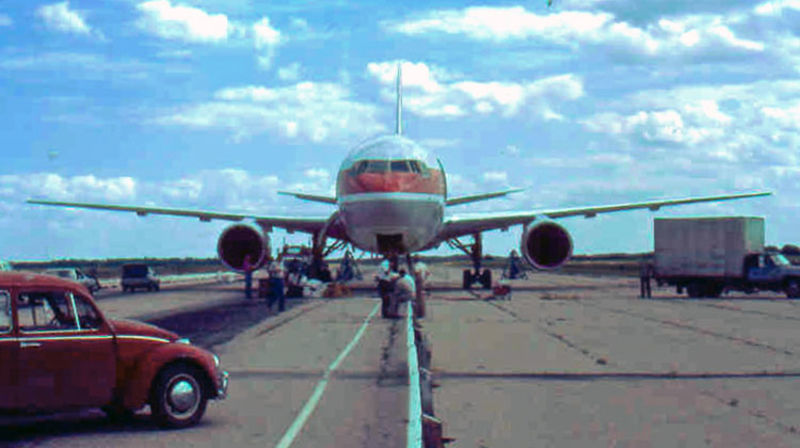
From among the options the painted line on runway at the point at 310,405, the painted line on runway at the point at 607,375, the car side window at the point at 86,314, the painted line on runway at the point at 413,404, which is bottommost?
the painted line on runway at the point at 310,405

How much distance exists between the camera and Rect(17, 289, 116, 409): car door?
8742 mm

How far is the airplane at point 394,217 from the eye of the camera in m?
29.6

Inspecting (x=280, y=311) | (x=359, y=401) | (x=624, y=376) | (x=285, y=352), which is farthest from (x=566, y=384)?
(x=280, y=311)

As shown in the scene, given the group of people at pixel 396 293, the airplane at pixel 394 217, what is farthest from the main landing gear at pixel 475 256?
the group of people at pixel 396 293

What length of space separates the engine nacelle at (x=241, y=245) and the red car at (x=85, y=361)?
25.3 meters

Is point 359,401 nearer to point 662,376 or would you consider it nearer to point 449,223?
point 662,376

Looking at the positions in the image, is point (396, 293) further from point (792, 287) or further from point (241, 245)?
point (792, 287)

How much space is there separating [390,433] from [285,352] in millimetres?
7468

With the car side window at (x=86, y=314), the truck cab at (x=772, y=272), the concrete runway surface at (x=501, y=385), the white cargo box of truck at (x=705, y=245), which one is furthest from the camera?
the white cargo box of truck at (x=705, y=245)

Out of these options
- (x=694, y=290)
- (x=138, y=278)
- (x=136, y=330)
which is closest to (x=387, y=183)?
(x=694, y=290)

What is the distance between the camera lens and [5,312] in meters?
8.84

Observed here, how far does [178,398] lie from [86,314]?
1.12m

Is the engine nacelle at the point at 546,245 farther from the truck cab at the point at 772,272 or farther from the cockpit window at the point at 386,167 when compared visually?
the truck cab at the point at 772,272

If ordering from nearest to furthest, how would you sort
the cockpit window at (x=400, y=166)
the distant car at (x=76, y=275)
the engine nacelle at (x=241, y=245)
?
the cockpit window at (x=400, y=166), the engine nacelle at (x=241, y=245), the distant car at (x=76, y=275)
